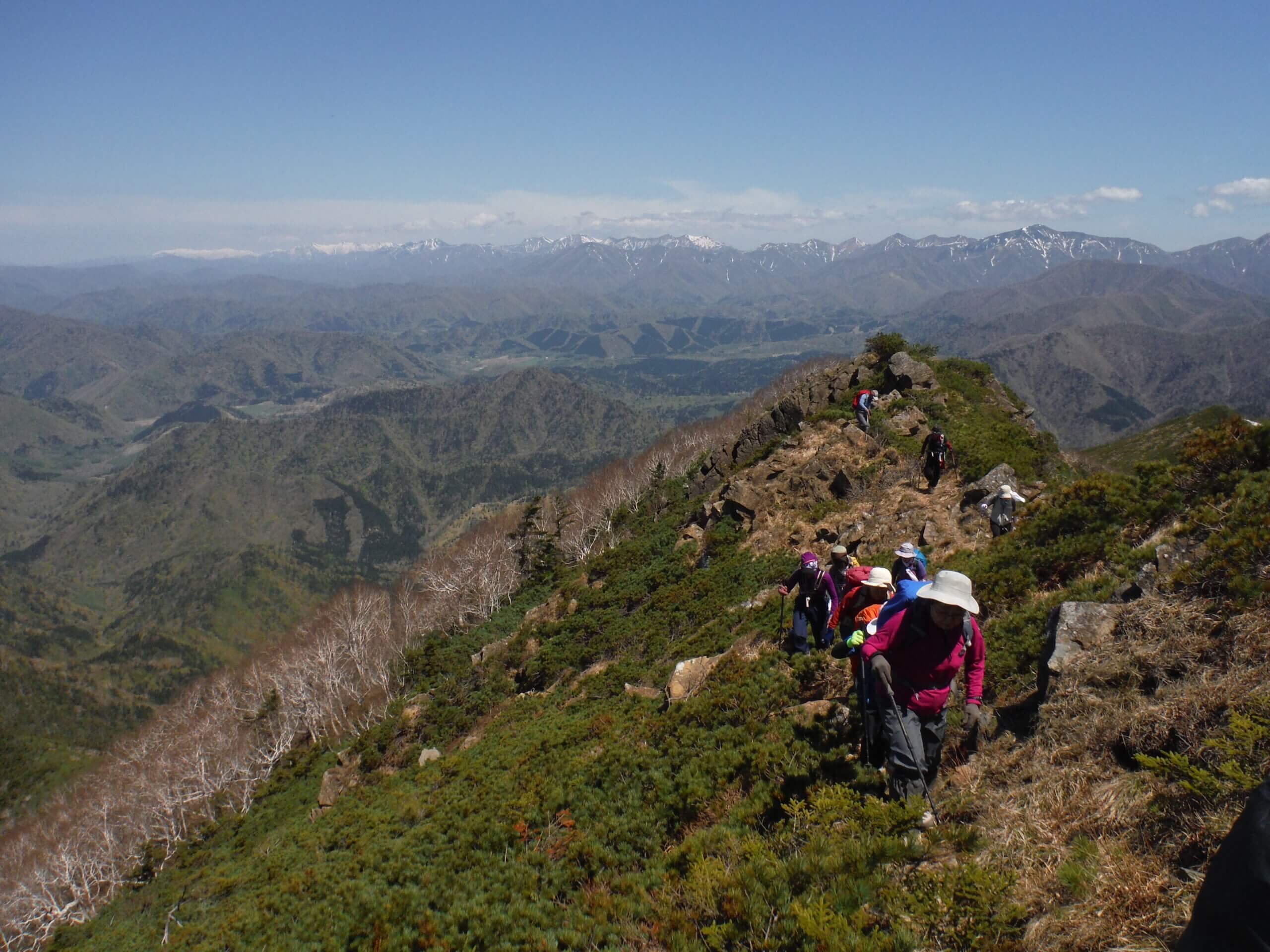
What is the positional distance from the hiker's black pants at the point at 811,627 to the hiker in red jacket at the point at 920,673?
5.78 meters

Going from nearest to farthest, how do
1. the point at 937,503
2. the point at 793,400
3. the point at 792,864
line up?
the point at 792,864 → the point at 937,503 → the point at 793,400

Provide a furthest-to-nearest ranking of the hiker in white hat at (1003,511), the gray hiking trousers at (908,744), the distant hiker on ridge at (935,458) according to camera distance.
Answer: the distant hiker on ridge at (935,458)
the hiker in white hat at (1003,511)
the gray hiking trousers at (908,744)

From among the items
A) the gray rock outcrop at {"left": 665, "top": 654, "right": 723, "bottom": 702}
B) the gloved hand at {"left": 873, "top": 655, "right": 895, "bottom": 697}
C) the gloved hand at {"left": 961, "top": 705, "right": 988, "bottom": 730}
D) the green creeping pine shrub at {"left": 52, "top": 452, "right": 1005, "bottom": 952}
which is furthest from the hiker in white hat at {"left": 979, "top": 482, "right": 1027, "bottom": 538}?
the gloved hand at {"left": 873, "top": 655, "right": 895, "bottom": 697}

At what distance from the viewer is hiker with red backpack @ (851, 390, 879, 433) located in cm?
2938

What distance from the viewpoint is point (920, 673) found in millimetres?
6410

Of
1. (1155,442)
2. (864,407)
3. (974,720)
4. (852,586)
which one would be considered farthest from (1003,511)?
(1155,442)

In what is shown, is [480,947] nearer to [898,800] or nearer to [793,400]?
[898,800]

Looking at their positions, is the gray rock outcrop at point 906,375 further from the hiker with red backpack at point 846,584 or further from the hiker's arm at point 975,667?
the hiker's arm at point 975,667

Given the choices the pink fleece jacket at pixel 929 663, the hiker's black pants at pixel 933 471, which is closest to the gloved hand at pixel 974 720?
the pink fleece jacket at pixel 929 663

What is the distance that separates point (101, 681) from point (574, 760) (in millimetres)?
182379

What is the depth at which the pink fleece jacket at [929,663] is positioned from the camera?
6.36m

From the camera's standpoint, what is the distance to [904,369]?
35.2 meters

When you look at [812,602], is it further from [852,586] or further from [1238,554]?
[1238,554]

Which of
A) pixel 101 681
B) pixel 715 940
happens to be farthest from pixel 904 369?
pixel 101 681
